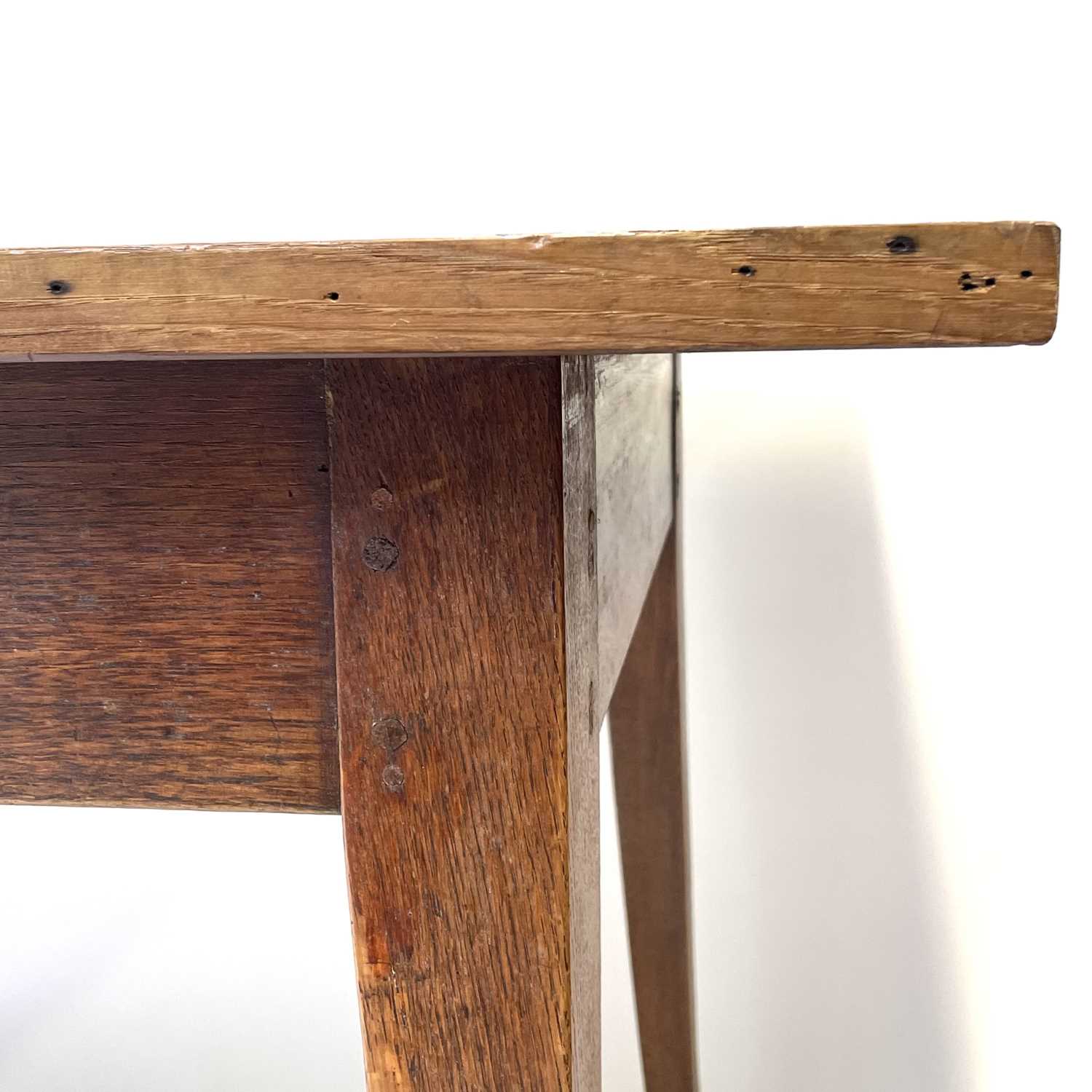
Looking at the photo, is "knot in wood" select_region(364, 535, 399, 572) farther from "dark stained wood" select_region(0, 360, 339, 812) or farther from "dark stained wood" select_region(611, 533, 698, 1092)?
"dark stained wood" select_region(611, 533, 698, 1092)

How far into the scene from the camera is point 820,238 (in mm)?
285

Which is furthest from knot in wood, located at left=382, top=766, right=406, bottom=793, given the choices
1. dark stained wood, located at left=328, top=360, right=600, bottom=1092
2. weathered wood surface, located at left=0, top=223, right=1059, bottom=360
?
weathered wood surface, located at left=0, top=223, right=1059, bottom=360

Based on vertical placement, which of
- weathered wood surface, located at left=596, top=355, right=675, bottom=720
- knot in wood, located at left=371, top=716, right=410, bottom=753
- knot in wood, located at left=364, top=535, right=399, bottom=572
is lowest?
knot in wood, located at left=371, top=716, right=410, bottom=753

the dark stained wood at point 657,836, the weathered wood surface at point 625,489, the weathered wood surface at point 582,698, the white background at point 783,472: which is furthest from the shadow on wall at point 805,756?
the weathered wood surface at point 582,698

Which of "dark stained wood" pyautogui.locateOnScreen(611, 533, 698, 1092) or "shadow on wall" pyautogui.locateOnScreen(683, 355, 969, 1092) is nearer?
"dark stained wood" pyautogui.locateOnScreen(611, 533, 698, 1092)

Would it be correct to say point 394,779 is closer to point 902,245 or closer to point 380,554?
point 380,554

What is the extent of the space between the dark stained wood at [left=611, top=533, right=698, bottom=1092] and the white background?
0.61ft

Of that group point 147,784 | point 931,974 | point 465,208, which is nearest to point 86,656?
point 147,784

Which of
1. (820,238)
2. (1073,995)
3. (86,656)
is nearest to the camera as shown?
(820,238)

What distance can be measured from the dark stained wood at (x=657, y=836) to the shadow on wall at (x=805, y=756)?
18cm

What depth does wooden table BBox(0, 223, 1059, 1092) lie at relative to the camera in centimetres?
30

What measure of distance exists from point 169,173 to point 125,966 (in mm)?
765

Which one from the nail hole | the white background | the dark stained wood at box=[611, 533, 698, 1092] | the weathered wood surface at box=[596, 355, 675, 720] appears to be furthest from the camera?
the white background

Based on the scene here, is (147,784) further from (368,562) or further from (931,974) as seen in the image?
(931,974)
